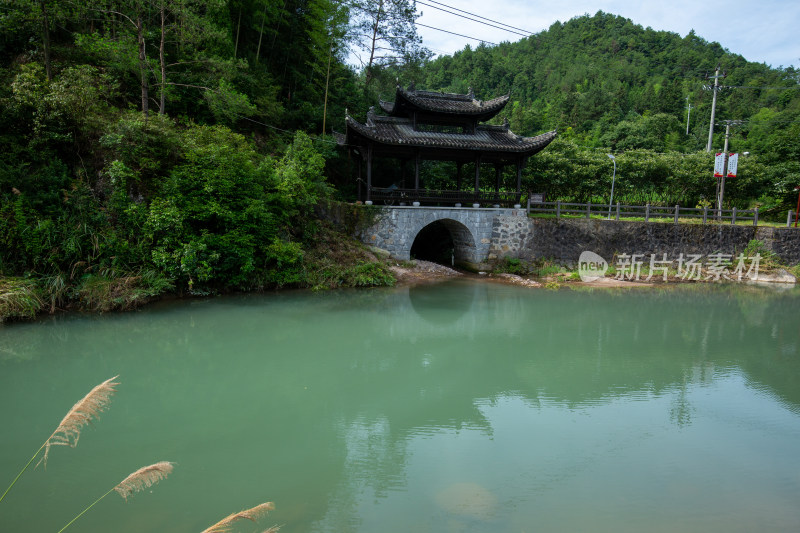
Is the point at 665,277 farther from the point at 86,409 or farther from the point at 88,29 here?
the point at 88,29

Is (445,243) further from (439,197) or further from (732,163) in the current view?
(732,163)

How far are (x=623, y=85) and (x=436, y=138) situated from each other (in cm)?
3698

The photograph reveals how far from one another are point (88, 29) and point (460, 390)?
53.1ft

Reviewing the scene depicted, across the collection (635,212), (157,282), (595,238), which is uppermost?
(635,212)

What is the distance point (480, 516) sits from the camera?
3443mm

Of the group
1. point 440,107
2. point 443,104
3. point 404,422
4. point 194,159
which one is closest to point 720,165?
point 443,104

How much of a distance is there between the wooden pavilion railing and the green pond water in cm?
577

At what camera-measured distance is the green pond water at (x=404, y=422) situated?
11.5 ft

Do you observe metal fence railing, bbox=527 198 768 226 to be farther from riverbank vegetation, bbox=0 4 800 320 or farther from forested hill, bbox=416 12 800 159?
forested hill, bbox=416 12 800 159

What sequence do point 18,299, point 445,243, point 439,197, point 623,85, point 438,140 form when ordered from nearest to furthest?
point 18,299 → point 438,140 → point 439,197 → point 445,243 → point 623,85

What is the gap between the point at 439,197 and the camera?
14.5 metres

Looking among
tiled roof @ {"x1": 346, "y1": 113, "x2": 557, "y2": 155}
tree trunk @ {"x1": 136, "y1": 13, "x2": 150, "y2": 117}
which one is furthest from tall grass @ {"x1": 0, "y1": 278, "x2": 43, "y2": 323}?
tiled roof @ {"x1": 346, "y1": 113, "x2": 557, "y2": 155}

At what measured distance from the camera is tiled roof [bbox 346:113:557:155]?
13.5 metres

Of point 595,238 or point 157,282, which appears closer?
point 157,282
